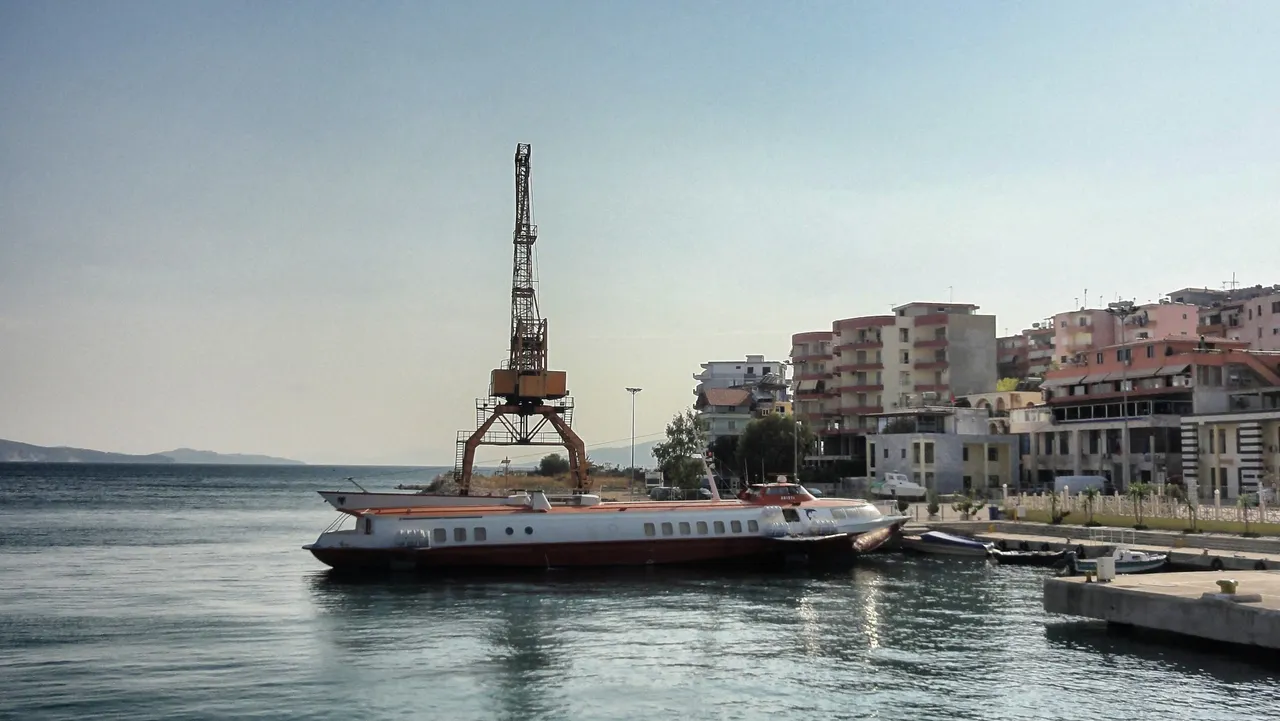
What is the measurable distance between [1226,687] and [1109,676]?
2.51 m

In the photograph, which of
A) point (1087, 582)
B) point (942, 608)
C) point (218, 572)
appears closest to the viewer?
point (1087, 582)

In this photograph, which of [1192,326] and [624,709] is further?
[1192,326]

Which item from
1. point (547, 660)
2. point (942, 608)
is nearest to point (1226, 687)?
point (942, 608)

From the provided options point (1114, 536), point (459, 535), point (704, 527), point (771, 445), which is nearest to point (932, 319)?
point (771, 445)

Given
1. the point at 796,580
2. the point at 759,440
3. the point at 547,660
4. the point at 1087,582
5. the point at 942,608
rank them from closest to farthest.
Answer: the point at 547,660
the point at 1087,582
the point at 942,608
the point at 796,580
the point at 759,440

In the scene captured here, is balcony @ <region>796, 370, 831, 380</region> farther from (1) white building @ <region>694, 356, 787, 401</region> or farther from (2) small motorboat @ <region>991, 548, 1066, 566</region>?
(2) small motorboat @ <region>991, 548, 1066, 566</region>

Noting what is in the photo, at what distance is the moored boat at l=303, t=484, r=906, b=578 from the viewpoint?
49.0 m

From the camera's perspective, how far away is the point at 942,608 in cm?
3847

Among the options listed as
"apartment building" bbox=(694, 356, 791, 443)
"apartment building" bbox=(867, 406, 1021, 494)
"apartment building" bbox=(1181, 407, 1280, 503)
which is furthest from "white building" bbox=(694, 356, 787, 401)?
"apartment building" bbox=(1181, 407, 1280, 503)

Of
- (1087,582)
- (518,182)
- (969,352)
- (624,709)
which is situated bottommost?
(624,709)

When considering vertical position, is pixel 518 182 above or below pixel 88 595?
above

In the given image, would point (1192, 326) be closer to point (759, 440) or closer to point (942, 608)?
point (759, 440)

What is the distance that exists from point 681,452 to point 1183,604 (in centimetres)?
7373

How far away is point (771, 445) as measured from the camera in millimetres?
105125
